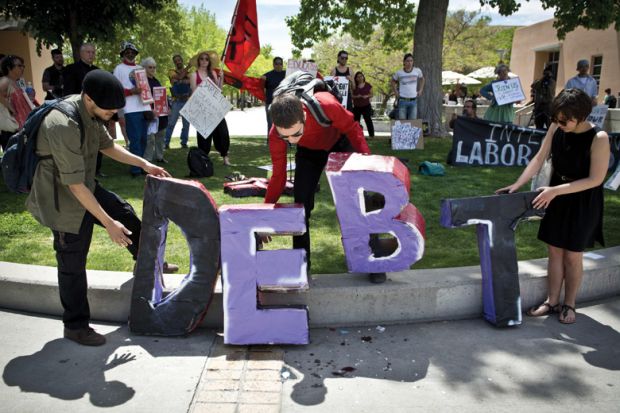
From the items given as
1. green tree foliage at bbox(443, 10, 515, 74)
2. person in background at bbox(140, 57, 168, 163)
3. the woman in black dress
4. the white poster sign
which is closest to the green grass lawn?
person in background at bbox(140, 57, 168, 163)

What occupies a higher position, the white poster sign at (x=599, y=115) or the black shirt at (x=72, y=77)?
the black shirt at (x=72, y=77)

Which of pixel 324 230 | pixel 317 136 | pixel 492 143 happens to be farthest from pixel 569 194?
pixel 492 143

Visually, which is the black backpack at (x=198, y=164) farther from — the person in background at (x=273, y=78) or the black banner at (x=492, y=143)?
the black banner at (x=492, y=143)

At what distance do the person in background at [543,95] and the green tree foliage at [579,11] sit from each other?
2.17m

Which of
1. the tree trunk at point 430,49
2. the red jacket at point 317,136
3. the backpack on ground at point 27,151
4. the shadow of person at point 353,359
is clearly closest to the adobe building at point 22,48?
the tree trunk at point 430,49

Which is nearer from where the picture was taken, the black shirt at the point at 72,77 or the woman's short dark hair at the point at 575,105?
the woman's short dark hair at the point at 575,105

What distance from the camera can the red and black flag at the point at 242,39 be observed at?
344 inches

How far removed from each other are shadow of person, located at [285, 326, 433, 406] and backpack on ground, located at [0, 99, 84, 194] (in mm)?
2045

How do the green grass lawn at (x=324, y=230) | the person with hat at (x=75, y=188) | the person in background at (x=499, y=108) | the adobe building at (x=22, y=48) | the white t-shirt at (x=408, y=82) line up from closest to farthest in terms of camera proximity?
the person with hat at (x=75, y=188)
the green grass lawn at (x=324, y=230)
the person in background at (x=499, y=108)
the white t-shirt at (x=408, y=82)
the adobe building at (x=22, y=48)

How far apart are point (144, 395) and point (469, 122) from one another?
326 inches

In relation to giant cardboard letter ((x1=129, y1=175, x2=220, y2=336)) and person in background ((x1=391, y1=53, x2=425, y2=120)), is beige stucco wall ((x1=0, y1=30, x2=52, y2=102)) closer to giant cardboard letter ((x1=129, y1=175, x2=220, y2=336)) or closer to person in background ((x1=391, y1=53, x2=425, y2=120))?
person in background ((x1=391, y1=53, x2=425, y2=120))

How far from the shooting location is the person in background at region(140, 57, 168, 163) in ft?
31.2

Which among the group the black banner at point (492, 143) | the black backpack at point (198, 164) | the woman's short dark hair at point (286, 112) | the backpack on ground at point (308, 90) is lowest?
the black backpack at point (198, 164)

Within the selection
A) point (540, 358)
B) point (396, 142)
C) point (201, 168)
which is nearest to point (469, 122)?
point (396, 142)
